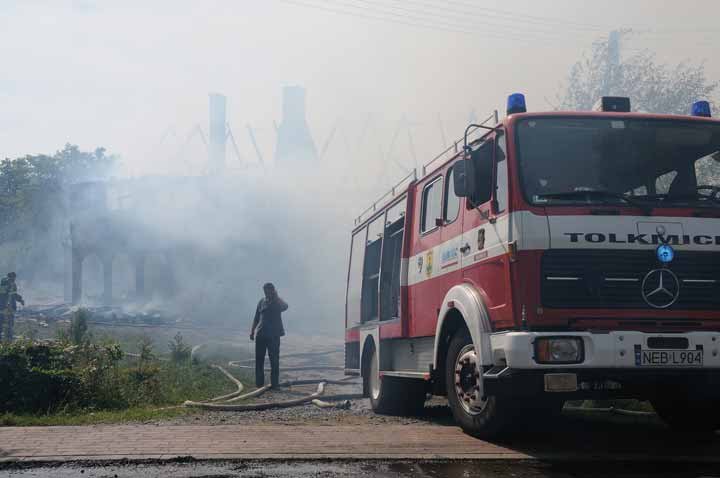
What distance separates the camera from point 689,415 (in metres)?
7.08

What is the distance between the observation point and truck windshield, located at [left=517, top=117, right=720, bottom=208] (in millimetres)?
5922

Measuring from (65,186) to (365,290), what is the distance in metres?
48.6

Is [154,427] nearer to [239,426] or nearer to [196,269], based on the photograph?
[239,426]

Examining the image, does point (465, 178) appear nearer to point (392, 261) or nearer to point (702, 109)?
point (702, 109)


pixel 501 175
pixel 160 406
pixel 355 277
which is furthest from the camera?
pixel 355 277

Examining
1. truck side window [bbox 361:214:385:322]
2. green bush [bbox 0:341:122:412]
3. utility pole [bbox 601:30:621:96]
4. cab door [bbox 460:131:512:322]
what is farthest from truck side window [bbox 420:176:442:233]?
utility pole [bbox 601:30:621:96]

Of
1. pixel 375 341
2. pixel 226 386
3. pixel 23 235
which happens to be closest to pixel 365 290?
pixel 375 341

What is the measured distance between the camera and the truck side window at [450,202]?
727 cm

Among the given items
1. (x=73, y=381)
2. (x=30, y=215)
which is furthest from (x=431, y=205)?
(x=30, y=215)

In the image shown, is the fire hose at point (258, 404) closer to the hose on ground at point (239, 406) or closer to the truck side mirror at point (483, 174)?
the hose on ground at point (239, 406)

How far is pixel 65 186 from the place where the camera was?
54.4 meters

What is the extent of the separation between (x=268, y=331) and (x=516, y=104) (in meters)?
7.52

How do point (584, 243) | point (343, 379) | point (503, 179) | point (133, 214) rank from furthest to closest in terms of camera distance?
point (133, 214) → point (343, 379) → point (503, 179) → point (584, 243)

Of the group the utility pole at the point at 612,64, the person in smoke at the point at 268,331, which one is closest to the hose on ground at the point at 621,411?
the person in smoke at the point at 268,331
